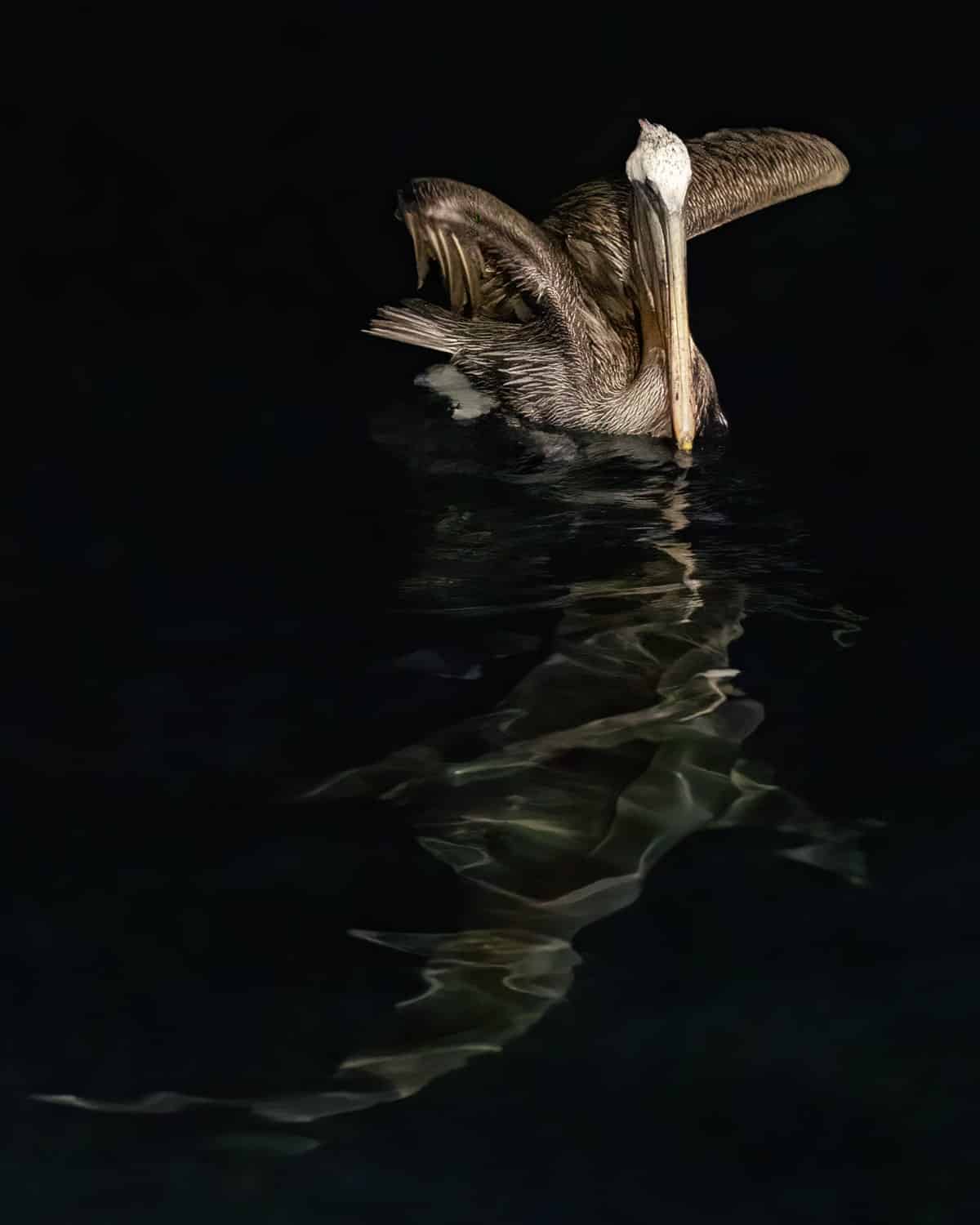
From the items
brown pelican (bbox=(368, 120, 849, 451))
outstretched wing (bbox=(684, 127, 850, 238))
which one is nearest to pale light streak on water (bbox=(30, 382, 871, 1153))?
brown pelican (bbox=(368, 120, 849, 451))

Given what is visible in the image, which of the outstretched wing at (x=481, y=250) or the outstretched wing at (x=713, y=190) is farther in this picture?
the outstretched wing at (x=713, y=190)

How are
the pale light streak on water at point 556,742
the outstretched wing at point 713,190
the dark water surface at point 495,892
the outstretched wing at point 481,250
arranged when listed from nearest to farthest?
the dark water surface at point 495,892, the pale light streak on water at point 556,742, the outstretched wing at point 481,250, the outstretched wing at point 713,190

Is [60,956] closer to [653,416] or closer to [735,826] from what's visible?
[735,826]

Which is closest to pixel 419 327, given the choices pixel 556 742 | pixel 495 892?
pixel 556 742

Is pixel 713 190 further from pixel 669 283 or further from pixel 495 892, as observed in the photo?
pixel 495 892

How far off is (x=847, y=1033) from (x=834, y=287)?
4.71 m

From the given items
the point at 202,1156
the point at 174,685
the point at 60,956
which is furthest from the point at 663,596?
the point at 202,1156

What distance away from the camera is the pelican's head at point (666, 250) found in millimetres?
7160

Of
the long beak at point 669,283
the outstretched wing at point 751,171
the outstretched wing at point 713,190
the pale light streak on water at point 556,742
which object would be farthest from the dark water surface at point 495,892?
the outstretched wing at point 751,171

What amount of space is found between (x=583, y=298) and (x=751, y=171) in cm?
100

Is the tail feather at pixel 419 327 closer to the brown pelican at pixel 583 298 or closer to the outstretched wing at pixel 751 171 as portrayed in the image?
the brown pelican at pixel 583 298

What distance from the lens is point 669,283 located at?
24.2ft

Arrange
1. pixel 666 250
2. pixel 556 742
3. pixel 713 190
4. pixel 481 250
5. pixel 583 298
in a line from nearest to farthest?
1. pixel 556 742
2. pixel 666 250
3. pixel 481 250
4. pixel 583 298
5. pixel 713 190

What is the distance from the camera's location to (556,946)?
4059 millimetres
